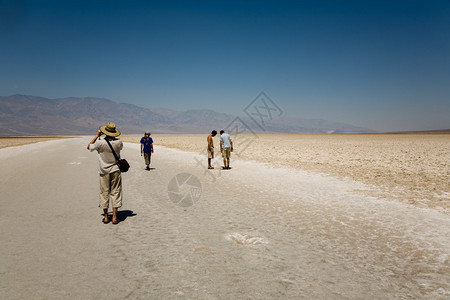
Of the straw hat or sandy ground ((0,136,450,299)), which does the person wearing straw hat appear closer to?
the straw hat

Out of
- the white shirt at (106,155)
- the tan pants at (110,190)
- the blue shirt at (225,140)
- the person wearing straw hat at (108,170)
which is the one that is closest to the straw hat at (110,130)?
the person wearing straw hat at (108,170)

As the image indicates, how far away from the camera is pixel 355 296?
3113 mm

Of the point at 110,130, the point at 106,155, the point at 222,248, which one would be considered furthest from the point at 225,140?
the point at 222,248

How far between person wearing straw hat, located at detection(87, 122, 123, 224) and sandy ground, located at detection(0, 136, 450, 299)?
15.7 inches

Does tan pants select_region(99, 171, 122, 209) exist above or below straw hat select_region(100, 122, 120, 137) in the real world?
below

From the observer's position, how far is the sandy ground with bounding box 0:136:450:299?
322 cm

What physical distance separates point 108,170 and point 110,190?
0.47 meters

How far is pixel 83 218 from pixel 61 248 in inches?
63.1

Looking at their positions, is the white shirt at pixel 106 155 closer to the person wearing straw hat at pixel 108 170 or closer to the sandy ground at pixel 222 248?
the person wearing straw hat at pixel 108 170

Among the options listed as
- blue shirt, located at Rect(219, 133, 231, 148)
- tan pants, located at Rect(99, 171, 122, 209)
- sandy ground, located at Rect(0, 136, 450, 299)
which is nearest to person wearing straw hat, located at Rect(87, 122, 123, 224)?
tan pants, located at Rect(99, 171, 122, 209)

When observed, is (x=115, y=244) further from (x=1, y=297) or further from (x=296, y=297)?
(x=296, y=297)

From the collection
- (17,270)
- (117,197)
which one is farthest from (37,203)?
(17,270)

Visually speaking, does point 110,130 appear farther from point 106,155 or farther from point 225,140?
point 225,140

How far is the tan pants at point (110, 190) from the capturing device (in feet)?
18.0
